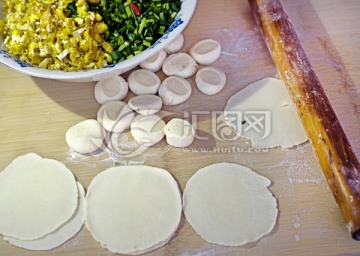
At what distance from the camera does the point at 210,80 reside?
177cm

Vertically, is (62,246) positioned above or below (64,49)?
below

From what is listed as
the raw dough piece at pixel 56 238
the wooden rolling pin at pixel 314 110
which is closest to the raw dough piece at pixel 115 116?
the raw dough piece at pixel 56 238

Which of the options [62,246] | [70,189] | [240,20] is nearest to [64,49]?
[70,189]

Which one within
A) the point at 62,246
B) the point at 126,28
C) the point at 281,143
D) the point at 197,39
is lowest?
the point at 62,246

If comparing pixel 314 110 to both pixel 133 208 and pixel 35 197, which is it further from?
pixel 35 197

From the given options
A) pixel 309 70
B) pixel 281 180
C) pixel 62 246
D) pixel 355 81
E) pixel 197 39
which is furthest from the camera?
pixel 197 39

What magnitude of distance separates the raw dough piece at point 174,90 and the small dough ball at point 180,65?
0.11 ft

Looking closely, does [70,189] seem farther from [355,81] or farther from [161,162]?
[355,81]

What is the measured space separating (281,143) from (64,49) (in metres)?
0.92

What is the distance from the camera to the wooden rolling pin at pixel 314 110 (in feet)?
4.63

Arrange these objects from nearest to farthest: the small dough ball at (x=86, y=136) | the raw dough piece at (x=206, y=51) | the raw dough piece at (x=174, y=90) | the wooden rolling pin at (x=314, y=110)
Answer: the wooden rolling pin at (x=314, y=110), the small dough ball at (x=86, y=136), the raw dough piece at (x=174, y=90), the raw dough piece at (x=206, y=51)

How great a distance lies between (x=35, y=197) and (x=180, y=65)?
0.80 metres

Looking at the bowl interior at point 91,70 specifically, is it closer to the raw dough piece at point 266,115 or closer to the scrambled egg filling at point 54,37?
the scrambled egg filling at point 54,37

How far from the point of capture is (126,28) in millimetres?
1766
